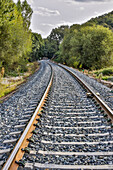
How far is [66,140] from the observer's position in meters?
3.24

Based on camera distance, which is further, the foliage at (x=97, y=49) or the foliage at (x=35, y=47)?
the foliage at (x=35, y=47)

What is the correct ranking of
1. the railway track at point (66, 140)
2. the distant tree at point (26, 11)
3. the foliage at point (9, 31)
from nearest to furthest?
the railway track at point (66, 140) < the foliage at point (9, 31) < the distant tree at point (26, 11)

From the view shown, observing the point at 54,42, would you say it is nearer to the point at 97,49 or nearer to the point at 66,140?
the point at 97,49

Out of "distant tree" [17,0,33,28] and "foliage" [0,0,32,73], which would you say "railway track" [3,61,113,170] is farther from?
"distant tree" [17,0,33,28]

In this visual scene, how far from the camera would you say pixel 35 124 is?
3.76m

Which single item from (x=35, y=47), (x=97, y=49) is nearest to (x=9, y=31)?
(x=97, y=49)

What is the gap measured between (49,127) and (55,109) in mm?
1244

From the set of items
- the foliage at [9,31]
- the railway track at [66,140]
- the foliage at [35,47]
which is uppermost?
the foliage at [35,47]

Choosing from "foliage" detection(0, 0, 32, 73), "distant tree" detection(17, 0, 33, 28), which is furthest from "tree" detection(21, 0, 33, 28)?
"foliage" detection(0, 0, 32, 73)

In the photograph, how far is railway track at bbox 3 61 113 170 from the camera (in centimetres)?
254

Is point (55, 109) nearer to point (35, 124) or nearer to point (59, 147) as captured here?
point (35, 124)

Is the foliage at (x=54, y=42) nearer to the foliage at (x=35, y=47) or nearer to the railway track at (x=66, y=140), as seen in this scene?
the foliage at (x=35, y=47)

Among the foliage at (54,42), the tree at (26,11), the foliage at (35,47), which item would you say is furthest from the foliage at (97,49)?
the foliage at (54,42)

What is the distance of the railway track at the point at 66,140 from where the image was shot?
2.54m
